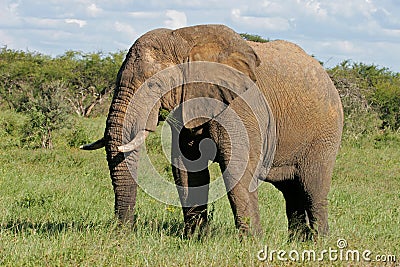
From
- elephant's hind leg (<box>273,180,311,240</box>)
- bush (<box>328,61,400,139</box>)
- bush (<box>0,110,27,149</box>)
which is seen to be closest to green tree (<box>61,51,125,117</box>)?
bush (<box>328,61,400,139</box>)

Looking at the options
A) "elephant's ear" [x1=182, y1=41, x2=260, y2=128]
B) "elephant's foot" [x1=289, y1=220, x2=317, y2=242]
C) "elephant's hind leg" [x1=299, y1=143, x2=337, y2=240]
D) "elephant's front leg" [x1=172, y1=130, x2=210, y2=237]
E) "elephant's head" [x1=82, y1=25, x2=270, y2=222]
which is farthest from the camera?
"elephant's hind leg" [x1=299, y1=143, x2=337, y2=240]

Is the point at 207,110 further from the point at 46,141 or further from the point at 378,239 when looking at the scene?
the point at 46,141

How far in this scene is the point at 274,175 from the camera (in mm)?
6715

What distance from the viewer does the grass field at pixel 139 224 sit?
4914mm

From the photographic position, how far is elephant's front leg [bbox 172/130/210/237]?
20.4 feet

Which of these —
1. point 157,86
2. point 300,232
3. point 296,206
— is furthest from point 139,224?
point 296,206

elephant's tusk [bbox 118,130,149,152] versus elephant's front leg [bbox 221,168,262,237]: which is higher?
elephant's tusk [bbox 118,130,149,152]

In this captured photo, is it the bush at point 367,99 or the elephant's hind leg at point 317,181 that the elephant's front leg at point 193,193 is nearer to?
the elephant's hind leg at point 317,181

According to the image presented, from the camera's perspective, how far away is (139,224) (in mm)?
6215

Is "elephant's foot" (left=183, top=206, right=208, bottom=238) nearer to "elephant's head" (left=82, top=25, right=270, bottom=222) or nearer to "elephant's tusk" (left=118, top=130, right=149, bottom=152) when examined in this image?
"elephant's head" (left=82, top=25, right=270, bottom=222)

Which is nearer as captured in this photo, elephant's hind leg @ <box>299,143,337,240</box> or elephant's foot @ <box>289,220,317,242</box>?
elephant's foot @ <box>289,220,317,242</box>

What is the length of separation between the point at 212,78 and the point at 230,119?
35 centimetres

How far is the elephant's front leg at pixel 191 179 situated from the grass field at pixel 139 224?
0.14 m

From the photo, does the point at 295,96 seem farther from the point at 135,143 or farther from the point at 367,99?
the point at 367,99
